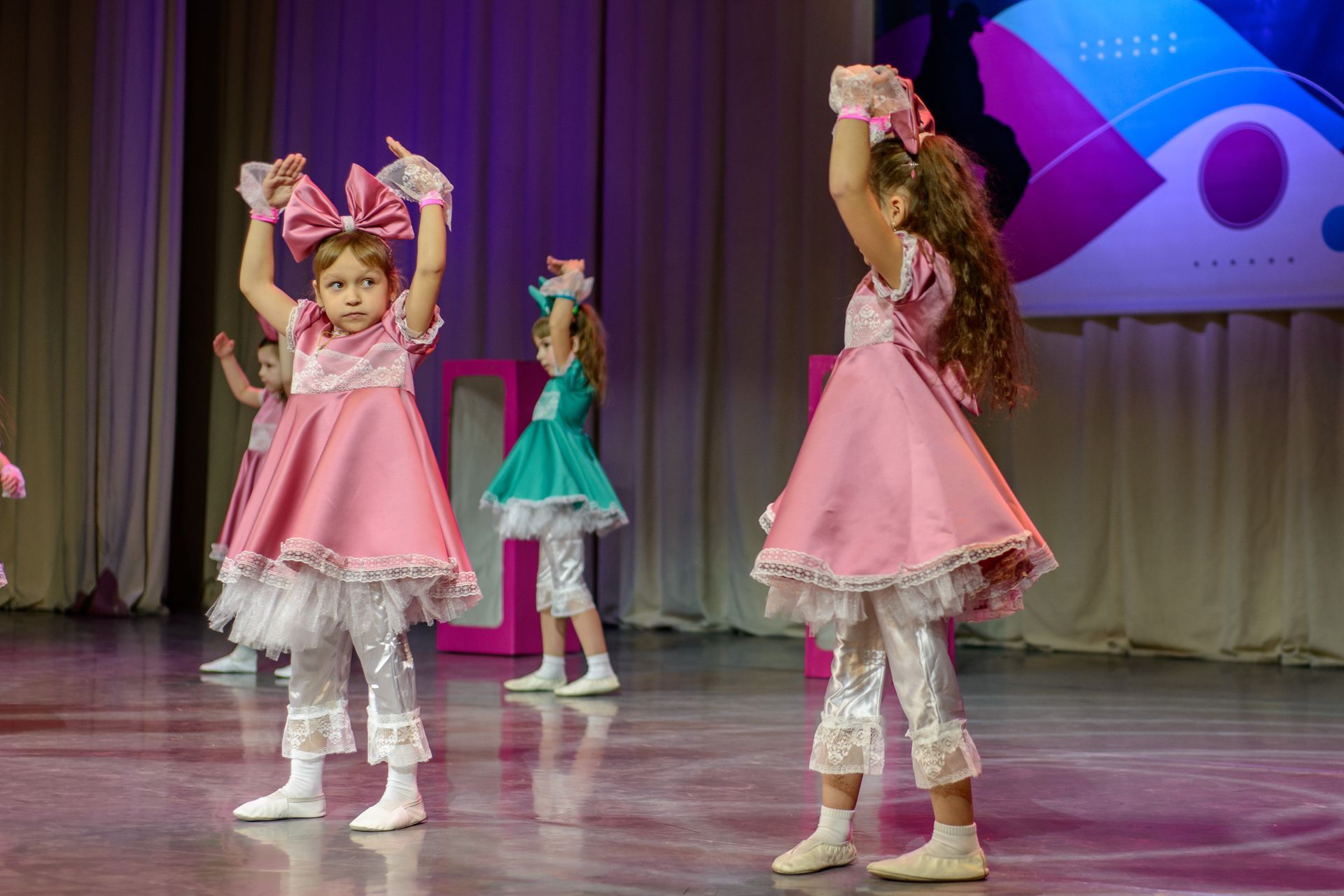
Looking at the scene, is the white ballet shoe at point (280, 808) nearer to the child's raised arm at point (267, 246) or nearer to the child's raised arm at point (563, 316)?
the child's raised arm at point (267, 246)

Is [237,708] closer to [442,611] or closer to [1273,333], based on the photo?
[442,611]

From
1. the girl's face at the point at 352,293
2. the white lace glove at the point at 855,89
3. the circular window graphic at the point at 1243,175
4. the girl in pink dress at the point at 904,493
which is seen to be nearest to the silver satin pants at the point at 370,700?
the girl's face at the point at 352,293

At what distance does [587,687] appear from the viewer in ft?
15.6

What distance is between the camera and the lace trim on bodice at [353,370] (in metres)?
2.89

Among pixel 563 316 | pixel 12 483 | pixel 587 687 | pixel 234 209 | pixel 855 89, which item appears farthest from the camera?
pixel 234 209

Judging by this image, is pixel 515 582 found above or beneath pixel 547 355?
beneath

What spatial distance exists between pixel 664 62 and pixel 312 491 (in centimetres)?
494

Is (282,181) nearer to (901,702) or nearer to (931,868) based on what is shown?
(901,702)

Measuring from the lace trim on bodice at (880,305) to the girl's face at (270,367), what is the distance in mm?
3251

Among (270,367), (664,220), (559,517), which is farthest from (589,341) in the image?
(664,220)

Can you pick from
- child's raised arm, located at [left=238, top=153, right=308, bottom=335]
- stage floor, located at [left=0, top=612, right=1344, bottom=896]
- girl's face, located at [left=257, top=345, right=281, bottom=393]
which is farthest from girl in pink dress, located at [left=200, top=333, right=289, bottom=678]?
→ child's raised arm, located at [left=238, top=153, right=308, bottom=335]

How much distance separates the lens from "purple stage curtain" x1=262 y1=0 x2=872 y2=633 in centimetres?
690

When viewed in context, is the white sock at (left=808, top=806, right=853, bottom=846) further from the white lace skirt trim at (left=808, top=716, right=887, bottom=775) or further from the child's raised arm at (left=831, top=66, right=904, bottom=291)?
the child's raised arm at (left=831, top=66, right=904, bottom=291)

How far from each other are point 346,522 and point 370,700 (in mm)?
362
